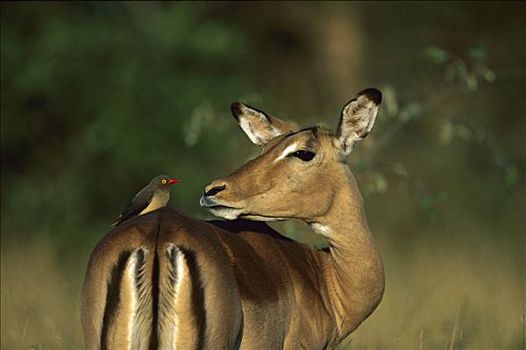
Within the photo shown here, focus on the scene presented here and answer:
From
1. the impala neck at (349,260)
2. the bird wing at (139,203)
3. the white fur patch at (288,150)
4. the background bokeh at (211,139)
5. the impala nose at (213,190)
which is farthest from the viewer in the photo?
the background bokeh at (211,139)

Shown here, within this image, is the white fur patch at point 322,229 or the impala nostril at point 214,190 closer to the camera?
the impala nostril at point 214,190

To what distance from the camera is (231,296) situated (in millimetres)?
4836

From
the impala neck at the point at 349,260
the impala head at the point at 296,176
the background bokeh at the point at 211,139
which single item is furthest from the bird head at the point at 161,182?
the background bokeh at the point at 211,139

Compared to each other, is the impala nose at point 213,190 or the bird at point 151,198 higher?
the impala nose at point 213,190

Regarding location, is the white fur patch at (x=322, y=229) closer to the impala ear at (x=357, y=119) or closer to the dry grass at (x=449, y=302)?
the impala ear at (x=357, y=119)

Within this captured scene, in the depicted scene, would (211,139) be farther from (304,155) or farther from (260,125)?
(304,155)

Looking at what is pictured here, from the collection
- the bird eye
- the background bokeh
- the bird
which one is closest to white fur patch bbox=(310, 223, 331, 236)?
the bird eye

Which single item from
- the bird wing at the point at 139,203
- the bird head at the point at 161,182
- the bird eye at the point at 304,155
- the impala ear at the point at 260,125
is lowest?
the bird wing at the point at 139,203

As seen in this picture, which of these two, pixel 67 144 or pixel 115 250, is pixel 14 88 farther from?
pixel 115 250

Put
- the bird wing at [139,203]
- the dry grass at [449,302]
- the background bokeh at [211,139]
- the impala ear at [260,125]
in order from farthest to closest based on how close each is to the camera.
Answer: the background bokeh at [211,139] → the dry grass at [449,302] → the impala ear at [260,125] → the bird wing at [139,203]

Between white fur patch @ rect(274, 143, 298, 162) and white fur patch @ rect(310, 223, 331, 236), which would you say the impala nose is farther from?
white fur patch @ rect(310, 223, 331, 236)

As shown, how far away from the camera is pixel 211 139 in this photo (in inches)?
615

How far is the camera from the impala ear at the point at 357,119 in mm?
6277

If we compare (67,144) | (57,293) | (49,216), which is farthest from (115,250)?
(67,144)
